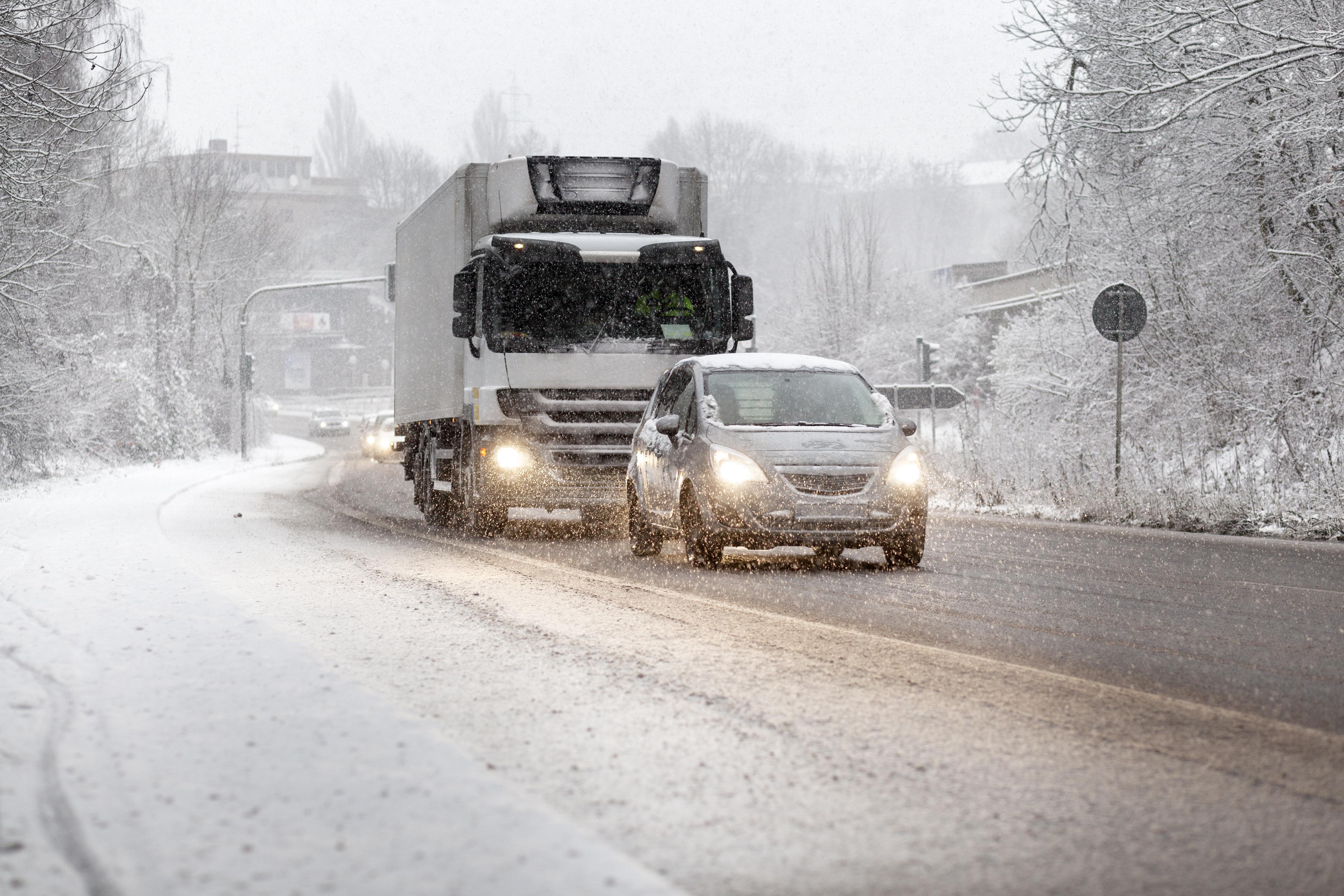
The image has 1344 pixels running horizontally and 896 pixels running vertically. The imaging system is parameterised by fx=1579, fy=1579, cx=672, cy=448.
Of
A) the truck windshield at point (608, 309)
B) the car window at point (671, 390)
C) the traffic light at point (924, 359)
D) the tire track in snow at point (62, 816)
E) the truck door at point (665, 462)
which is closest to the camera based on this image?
the tire track in snow at point (62, 816)

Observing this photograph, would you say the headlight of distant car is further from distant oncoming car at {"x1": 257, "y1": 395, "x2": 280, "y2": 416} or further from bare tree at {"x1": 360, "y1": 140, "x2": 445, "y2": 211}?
bare tree at {"x1": 360, "y1": 140, "x2": 445, "y2": 211}

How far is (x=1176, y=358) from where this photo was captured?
75.8 feet

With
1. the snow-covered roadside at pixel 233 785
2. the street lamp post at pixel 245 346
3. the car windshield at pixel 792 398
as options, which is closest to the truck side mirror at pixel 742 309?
the car windshield at pixel 792 398

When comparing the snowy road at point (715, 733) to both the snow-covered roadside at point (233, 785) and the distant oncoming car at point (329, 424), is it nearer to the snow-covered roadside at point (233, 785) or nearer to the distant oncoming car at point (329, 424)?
the snow-covered roadside at point (233, 785)

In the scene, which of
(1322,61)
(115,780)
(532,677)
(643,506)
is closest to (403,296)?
(643,506)

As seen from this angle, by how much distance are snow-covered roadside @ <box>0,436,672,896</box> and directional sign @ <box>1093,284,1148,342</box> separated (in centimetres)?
1399

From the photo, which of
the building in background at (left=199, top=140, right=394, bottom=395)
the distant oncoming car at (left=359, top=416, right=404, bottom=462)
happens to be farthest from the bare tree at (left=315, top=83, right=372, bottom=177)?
the distant oncoming car at (left=359, top=416, right=404, bottom=462)

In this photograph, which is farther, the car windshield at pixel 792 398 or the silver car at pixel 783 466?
the car windshield at pixel 792 398

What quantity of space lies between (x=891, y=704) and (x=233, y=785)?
2837mm

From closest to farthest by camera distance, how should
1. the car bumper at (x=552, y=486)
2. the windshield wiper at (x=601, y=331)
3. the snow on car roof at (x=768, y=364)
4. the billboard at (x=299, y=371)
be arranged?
Answer: the snow on car roof at (x=768, y=364)
the car bumper at (x=552, y=486)
the windshield wiper at (x=601, y=331)
the billboard at (x=299, y=371)

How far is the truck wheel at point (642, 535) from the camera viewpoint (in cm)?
1444

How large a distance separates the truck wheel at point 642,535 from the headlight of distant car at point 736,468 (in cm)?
176

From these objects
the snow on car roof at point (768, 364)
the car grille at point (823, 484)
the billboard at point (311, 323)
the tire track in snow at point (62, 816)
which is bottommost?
the tire track in snow at point (62, 816)

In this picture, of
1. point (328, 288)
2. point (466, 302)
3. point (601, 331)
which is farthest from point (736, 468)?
point (328, 288)
